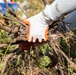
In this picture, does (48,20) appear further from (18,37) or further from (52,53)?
(52,53)

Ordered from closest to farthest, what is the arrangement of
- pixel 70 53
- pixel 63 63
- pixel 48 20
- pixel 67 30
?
pixel 48 20
pixel 67 30
pixel 63 63
pixel 70 53

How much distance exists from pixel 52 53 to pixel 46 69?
14 centimetres

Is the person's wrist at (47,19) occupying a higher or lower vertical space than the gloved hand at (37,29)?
higher

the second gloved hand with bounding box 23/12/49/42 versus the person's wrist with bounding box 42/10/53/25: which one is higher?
the person's wrist with bounding box 42/10/53/25

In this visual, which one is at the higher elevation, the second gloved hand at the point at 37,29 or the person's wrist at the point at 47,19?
the person's wrist at the point at 47,19

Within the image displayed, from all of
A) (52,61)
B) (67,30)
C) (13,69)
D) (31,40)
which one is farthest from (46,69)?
(31,40)

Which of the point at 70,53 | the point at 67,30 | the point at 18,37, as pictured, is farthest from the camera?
the point at 70,53

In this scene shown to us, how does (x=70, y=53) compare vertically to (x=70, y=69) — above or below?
above

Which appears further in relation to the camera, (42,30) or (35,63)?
(35,63)

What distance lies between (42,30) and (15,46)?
37 cm

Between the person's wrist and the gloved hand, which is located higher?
the person's wrist

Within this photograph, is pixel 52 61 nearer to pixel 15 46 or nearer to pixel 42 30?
pixel 15 46

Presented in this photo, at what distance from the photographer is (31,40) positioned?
5.22 ft

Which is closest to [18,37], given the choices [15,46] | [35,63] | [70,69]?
[15,46]
